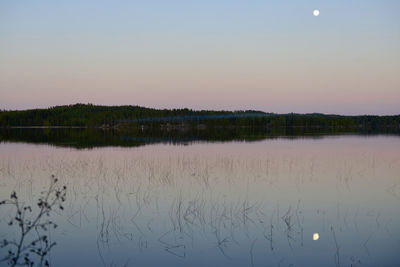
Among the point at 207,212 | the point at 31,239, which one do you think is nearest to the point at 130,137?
the point at 207,212

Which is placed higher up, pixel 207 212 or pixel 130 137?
pixel 130 137

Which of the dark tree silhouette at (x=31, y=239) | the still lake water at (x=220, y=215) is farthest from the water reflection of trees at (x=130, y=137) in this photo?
the dark tree silhouette at (x=31, y=239)

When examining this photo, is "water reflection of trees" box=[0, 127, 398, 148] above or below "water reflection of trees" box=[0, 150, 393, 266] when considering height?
above

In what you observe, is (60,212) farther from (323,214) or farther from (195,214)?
(323,214)

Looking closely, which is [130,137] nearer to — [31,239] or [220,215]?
[220,215]

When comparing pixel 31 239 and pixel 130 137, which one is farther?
pixel 130 137

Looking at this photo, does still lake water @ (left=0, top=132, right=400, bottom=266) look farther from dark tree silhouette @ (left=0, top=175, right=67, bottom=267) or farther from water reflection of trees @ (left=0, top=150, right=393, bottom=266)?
dark tree silhouette @ (left=0, top=175, right=67, bottom=267)

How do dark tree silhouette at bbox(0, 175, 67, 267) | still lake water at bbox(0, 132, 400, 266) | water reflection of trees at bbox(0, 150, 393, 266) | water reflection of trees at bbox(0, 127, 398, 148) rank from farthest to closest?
water reflection of trees at bbox(0, 127, 398, 148)
water reflection of trees at bbox(0, 150, 393, 266)
still lake water at bbox(0, 132, 400, 266)
dark tree silhouette at bbox(0, 175, 67, 267)

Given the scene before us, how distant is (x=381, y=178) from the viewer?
22984 millimetres

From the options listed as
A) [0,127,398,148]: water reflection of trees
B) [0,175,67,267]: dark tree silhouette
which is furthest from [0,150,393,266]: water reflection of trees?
[0,127,398,148]: water reflection of trees

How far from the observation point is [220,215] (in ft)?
47.2

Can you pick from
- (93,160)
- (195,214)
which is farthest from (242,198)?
(93,160)

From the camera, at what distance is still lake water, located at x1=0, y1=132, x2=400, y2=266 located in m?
10.6

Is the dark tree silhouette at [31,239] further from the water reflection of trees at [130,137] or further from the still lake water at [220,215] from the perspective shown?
the water reflection of trees at [130,137]
